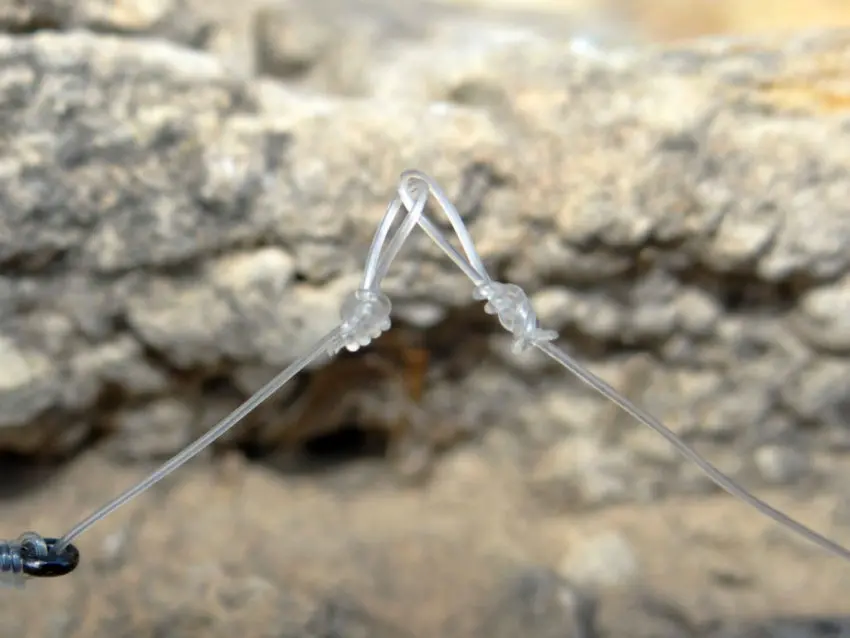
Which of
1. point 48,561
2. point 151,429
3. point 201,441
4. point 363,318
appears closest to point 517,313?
point 363,318

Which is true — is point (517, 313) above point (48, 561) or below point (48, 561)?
above

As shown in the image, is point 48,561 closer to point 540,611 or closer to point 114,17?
point 540,611

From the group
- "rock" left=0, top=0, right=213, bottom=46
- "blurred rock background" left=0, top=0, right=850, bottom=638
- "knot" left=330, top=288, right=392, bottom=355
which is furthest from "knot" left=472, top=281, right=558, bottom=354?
"rock" left=0, top=0, right=213, bottom=46

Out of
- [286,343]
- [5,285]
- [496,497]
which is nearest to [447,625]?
[496,497]

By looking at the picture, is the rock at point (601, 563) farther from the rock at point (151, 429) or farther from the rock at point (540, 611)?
the rock at point (151, 429)

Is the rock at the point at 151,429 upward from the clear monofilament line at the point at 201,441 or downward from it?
downward

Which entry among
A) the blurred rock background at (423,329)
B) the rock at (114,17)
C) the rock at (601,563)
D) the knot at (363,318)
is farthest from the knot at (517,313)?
the rock at (114,17)

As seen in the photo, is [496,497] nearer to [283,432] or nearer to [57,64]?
[283,432]

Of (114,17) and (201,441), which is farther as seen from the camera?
(114,17)
